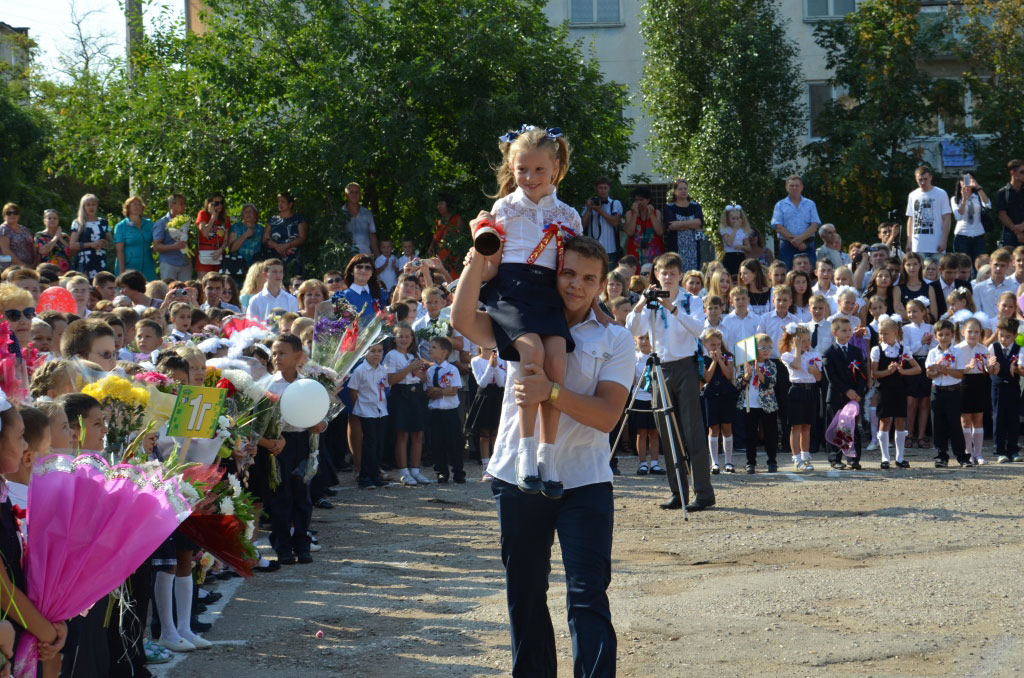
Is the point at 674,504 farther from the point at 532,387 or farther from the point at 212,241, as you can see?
the point at 212,241

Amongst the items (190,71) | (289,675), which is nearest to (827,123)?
(190,71)

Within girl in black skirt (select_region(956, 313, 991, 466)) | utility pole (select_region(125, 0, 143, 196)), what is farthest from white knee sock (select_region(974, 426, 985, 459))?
utility pole (select_region(125, 0, 143, 196))

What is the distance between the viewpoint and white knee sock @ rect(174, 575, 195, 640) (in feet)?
22.9

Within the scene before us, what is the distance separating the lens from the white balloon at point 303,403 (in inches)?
331

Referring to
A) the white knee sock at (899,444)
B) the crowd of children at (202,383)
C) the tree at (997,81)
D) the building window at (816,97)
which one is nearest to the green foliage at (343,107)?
the crowd of children at (202,383)

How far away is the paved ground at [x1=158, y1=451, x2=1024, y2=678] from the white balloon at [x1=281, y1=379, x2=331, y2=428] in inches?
43.0

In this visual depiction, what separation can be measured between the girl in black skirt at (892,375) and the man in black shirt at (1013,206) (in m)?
5.06

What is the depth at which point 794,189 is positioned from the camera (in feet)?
61.7

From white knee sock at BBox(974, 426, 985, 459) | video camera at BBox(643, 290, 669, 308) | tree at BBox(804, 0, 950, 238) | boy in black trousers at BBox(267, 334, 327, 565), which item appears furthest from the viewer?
tree at BBox(804, 0, 950, 238)

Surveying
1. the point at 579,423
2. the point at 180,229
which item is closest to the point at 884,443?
the point at 180,229

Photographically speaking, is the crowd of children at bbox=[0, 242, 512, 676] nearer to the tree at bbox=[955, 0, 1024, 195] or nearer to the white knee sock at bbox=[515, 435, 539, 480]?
the white knee sock at bbox=[515, 435, 539, 480]

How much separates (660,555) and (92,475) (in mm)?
5394

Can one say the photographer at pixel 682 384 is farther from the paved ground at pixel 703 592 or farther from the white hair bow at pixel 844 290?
the white hair bow at pixel 844 290

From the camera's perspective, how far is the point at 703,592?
313 inches
